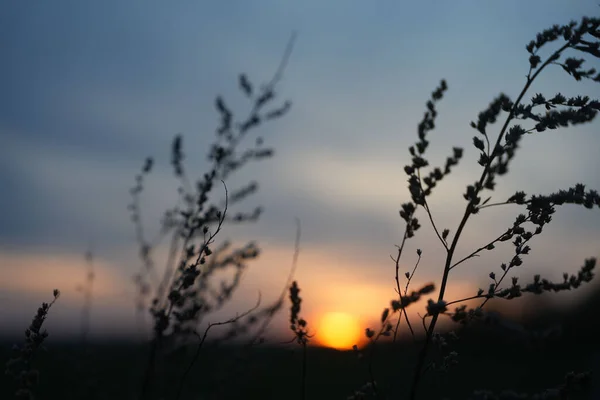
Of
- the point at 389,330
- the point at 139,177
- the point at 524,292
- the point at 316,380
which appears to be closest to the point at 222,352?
the point at 139,177

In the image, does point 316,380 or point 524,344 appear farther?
point 316,380

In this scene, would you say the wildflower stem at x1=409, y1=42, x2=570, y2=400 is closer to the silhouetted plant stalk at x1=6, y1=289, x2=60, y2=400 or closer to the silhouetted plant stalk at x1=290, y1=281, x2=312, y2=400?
the silhouetted plant stalk at x1=290, y1=281, x2=312, y2=400

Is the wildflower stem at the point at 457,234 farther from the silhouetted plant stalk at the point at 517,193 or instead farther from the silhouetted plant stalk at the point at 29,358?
the silhouetted plant stalk at the point at 29,358

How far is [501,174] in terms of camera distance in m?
2.22

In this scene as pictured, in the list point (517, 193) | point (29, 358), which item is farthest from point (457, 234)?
point (29, 358)

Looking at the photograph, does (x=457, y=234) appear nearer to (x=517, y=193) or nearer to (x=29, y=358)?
(x=517, y=193)

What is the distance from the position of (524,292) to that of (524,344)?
280 millimetres

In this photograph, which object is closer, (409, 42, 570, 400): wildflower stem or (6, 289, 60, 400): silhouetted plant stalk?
(409, 42, 570, 400): wildflower stem

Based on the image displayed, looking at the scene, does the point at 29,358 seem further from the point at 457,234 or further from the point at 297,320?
the point at 457,234

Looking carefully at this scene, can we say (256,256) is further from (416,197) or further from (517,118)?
(517,118)

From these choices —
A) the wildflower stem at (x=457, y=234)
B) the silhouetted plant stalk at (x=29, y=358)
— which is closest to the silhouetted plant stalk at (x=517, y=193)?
the wildflower stem at (x=457, y=234)

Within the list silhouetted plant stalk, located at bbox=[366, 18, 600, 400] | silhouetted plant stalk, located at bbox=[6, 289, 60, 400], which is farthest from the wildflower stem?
silhouetted plant stalk, located at bbox=[6, 289, 60, 400]

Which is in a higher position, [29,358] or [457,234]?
[457,234]

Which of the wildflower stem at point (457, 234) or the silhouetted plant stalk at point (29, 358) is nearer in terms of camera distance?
the wildflower stem at point (457, 234)
